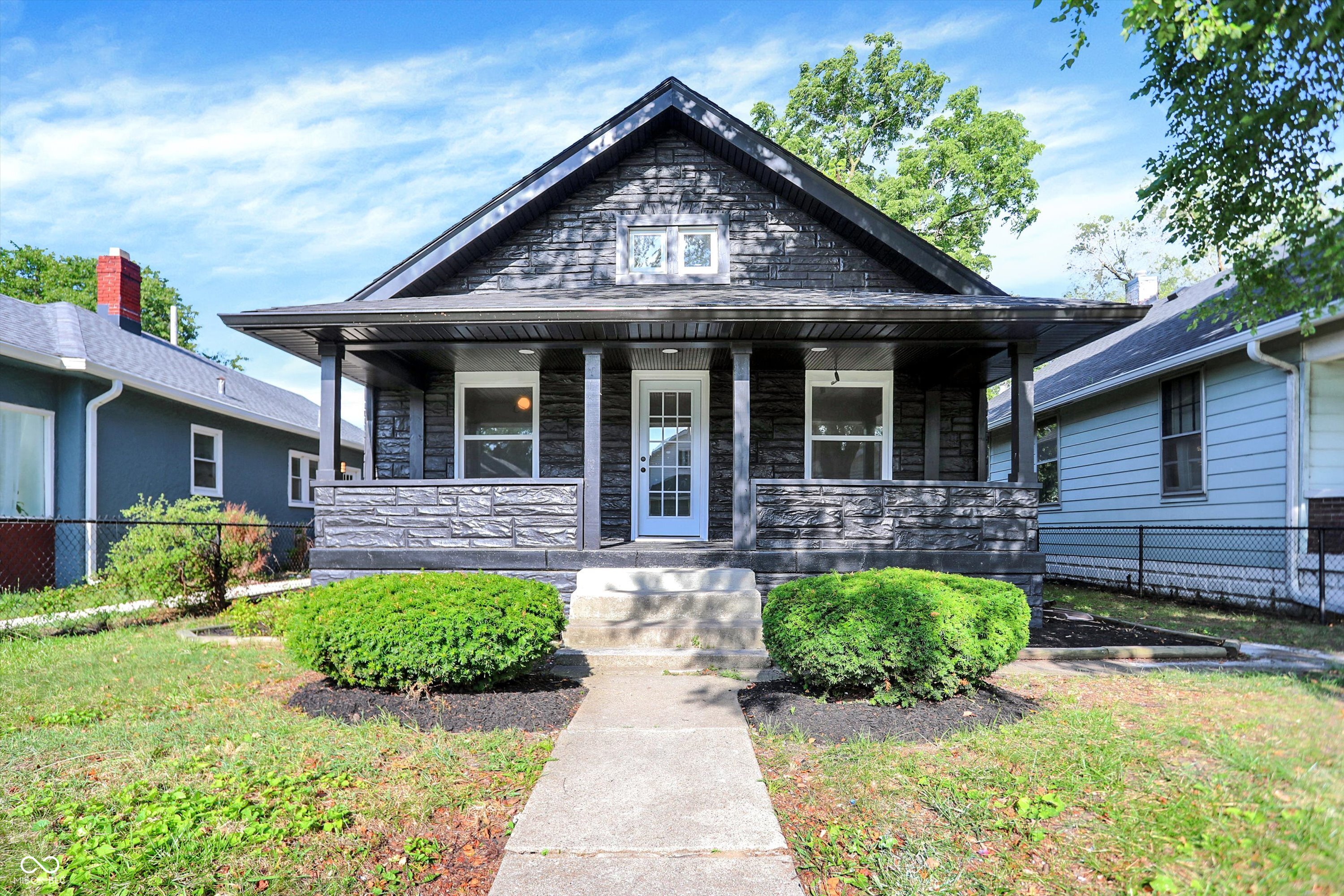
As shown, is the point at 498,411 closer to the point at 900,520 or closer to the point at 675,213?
the point at 675,213

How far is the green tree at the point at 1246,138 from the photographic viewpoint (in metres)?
5.16

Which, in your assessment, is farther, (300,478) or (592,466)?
(300,478)

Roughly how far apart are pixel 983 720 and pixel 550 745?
95.7 inches

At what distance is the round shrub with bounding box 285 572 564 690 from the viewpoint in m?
4.42

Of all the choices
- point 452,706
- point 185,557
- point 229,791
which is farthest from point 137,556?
point 229,791

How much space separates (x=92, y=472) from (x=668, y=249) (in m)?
9.17

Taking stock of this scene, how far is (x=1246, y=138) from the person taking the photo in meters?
6.34

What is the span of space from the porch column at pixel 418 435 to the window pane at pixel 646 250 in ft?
11.1

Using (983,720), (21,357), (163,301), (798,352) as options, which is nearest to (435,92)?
(21,357)

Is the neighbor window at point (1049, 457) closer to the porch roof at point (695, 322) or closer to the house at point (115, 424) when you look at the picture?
the porch roof at point (695, 322)

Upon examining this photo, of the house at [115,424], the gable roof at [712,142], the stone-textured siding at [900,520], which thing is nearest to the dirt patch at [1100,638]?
the stone-textured siding at [900,520]

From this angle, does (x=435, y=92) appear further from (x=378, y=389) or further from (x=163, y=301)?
(x=163, y=301)

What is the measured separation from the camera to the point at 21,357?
947cm

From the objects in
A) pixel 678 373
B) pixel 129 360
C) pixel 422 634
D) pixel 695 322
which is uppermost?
pixel 129 360
